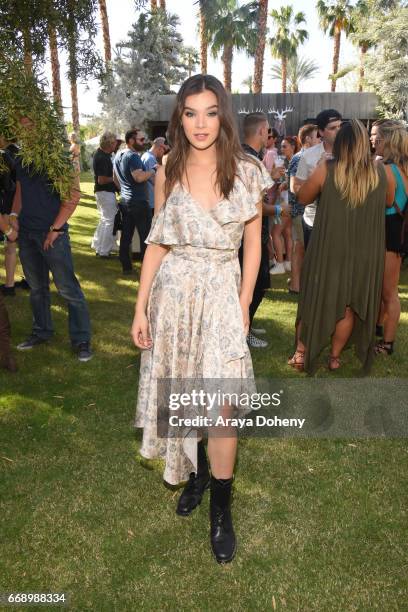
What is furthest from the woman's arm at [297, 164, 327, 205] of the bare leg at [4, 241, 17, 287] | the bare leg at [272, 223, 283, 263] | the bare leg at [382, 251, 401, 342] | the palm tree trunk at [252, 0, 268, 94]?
the palm tree trunk at [252, 0, 268, 94]

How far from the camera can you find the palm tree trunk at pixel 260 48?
77.7 ft

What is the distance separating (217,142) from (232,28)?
2763 centimetres

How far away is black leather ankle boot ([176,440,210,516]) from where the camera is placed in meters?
2.95

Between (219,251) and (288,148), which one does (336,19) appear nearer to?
(288,148)

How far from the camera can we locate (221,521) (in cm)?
267

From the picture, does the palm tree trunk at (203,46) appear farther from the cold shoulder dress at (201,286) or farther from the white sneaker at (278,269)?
the cold shoulder dress at (201,286)

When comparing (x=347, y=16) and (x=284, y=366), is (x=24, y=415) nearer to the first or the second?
(x=284, y=366)

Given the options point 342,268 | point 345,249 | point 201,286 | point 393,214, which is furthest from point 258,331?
point 201,286

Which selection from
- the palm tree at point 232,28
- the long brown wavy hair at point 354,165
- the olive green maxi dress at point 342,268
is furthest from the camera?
the palm tree at point 232,28

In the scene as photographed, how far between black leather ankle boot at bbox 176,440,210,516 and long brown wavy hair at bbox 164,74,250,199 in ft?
4.82

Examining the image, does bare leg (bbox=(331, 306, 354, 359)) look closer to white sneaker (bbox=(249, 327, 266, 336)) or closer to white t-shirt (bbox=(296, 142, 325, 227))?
white sneaker (bbox=(249, 327, 266, 336))

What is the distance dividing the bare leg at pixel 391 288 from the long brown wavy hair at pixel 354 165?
3.51 ft

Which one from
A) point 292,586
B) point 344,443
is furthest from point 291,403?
point 292,586

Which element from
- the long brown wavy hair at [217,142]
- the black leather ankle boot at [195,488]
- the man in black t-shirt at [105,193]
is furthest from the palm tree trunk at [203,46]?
the black leather ankle boot at [195,488]
